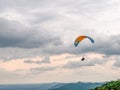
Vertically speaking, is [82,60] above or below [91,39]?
A: below

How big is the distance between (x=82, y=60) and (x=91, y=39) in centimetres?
663

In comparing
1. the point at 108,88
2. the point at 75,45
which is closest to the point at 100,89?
the point at 108,88

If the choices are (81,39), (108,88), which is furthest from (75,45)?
(108,88)

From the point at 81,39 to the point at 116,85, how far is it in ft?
330

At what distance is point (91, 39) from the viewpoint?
90.3 metres

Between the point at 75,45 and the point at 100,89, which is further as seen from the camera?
the point at 100,89

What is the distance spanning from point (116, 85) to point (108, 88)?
5159 mm

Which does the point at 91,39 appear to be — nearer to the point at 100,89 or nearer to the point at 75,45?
the point at 75,45

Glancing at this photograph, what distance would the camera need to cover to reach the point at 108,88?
187 metres

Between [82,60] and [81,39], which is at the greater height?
[81,39]

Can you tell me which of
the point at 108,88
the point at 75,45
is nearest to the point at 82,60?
the point at 75,45

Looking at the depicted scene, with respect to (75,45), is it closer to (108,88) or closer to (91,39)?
(91,39)

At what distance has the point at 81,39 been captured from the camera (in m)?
94.3

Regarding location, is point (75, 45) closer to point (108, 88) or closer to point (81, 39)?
point (81, 39)
